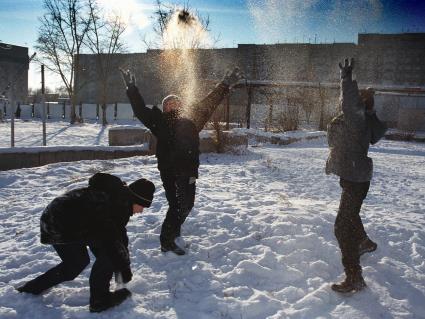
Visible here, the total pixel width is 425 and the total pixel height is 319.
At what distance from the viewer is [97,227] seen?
3131 millimetres

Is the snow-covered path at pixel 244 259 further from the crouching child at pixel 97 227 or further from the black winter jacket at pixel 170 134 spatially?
the black winter jacket at pixel 170 134

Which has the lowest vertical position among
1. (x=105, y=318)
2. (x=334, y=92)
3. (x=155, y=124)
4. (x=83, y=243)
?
(x=105, y=318)

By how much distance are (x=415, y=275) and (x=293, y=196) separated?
3.18 metres

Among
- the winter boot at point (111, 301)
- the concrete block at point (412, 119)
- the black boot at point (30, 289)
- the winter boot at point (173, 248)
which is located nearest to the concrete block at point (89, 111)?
the concrete block at point (412, 119)

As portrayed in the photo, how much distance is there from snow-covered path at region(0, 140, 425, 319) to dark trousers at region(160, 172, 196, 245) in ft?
0.84

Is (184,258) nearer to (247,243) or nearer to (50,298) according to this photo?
(247,243)

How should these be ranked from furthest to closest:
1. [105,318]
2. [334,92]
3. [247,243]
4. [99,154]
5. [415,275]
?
[334,92] < [99,154] < [247,243] < [415,275] < [105,318]

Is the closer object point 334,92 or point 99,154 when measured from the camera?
point 99,154

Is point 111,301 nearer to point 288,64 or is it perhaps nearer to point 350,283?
point 350,283

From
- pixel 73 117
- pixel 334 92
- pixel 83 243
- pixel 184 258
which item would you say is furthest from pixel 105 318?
pixel 334 92

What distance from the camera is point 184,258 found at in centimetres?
435

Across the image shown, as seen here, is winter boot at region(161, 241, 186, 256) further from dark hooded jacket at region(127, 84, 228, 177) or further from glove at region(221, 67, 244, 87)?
glove at region(221, 67, 244, 87)

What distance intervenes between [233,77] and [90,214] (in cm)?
235

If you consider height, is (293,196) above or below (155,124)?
below
